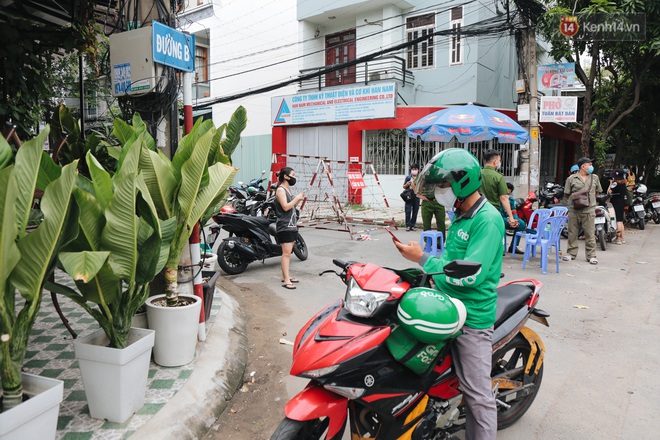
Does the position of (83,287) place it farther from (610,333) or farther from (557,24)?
(557,24)

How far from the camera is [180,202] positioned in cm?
321

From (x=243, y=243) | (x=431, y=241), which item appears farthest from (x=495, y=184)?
(x=243, y=243)

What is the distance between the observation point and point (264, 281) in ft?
22.3

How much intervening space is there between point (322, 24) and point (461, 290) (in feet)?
59.6

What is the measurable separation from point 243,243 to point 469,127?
611 cm

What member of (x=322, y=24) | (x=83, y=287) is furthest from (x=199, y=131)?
(x=322, y=24)

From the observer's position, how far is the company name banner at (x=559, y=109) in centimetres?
1052

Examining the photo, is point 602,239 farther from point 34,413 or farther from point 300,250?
point 34,413

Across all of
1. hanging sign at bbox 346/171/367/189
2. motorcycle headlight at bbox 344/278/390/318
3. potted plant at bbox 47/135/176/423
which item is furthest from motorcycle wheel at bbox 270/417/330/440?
hanging sign at bbox 346/171/367/189

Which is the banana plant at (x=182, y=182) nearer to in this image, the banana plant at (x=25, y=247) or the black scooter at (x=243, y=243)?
the banana plant at (x=25, y=247)

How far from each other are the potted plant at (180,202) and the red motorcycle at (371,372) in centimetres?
134

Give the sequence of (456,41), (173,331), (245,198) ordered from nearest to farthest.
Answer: (173,331) < (245,198) < (456,41)

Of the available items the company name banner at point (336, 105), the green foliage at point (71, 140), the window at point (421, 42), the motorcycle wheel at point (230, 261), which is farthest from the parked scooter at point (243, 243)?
the window at point (421, 42)

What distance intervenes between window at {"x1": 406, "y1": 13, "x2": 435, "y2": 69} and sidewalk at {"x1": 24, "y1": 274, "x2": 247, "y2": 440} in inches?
551
